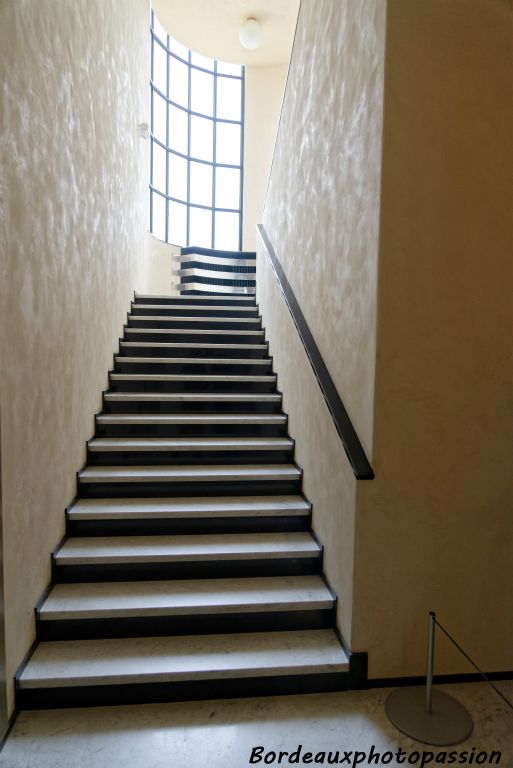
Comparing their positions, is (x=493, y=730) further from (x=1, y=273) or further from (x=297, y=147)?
(x=297, y=147)

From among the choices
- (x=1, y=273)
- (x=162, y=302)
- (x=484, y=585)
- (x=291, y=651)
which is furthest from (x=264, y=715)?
(x=162, y=302)

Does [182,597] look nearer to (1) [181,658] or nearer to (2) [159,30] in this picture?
(1) [181,658]

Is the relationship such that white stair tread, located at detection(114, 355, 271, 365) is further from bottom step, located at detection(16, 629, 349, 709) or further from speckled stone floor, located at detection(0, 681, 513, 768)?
speckled stone floor, located at detection(0, 681, 513, 768)

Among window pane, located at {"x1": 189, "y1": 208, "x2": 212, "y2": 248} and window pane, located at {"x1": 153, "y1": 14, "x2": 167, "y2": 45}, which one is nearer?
window pane, located at {"x1": 153, "y1": 14, "x2": 167, "y2": 45}

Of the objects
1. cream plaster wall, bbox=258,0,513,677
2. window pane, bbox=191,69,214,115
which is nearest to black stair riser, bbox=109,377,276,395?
cream plaster wall, bbox=258,0,513,677

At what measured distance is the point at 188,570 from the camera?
2.91 metres

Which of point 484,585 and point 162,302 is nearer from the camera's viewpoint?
point 484,585

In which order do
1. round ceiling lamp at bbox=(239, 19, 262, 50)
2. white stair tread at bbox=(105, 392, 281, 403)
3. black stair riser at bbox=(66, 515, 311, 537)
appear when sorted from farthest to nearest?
round ceiling lamp at bbox=(239, 19, 262, 50), white stair tread at bbox=(105, 392, 281, 403), black stair riser at bbox=(66, 515, 311, 537)

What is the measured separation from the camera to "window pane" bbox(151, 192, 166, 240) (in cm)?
927

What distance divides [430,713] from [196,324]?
12.6ft

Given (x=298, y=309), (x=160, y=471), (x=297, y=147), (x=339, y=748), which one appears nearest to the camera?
(x=339, y=748)

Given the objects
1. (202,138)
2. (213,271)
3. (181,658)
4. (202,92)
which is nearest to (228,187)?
(202,138)

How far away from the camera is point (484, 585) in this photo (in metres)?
2.52

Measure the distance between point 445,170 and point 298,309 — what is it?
5.34 ft
